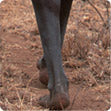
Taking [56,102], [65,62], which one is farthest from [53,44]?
[65,62]

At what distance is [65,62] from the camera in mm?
3113

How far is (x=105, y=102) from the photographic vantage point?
2.34 metres

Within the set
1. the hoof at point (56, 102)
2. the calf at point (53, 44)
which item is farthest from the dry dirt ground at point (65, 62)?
the calf at point (53, 44)

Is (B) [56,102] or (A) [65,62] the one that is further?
(A) [65,62]

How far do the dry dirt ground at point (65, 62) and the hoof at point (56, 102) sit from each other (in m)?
0.08

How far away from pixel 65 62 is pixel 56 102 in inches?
45.9

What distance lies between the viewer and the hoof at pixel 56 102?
1.94 meters

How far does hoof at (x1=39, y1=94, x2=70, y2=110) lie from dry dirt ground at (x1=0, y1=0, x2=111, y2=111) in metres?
0.08

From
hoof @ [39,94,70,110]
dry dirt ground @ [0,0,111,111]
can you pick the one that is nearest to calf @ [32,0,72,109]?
hoof @ [39,94,70,110]

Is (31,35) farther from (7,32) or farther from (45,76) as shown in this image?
(45,76)

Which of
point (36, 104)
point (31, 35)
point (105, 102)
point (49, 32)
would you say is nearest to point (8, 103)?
point (36, 104)

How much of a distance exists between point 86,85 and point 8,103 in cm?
80

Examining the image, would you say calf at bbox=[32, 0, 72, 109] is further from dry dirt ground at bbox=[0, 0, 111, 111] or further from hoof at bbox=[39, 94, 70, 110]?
dry dirt ground at bbox=[0, 0, 111, 111]

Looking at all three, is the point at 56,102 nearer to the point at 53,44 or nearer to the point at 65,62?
the point at 53,44
